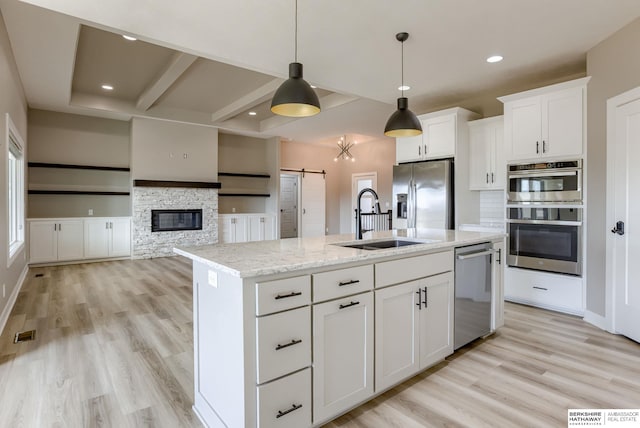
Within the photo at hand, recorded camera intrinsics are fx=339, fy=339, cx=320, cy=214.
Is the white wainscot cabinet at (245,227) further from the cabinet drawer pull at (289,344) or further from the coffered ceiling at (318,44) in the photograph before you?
the cabinet drawer pull at (289,344)

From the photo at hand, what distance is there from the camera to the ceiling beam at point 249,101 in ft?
17.8

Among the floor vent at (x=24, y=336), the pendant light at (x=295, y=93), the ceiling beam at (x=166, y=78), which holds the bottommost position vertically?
the floor vent at (x=24, y=336)

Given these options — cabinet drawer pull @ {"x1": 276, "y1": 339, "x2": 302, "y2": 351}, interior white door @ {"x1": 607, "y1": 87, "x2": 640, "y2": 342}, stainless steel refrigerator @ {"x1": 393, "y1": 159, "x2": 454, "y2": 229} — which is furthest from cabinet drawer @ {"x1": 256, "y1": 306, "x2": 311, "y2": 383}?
stainless steel refrigerator @ {"x1": 393, "y1": 159, "x2": 454, "y2": 229}

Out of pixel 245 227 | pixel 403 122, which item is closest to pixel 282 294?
pixel 403 122

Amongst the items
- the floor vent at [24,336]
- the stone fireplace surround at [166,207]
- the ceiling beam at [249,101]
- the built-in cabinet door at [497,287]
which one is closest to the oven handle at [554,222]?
the built-in cabinet door at [497,287]

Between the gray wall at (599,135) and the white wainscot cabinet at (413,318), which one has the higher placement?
the gray wall at (599,135)

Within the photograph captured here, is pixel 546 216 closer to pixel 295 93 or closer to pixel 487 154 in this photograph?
pixel 487 154

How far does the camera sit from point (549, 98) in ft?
12.4

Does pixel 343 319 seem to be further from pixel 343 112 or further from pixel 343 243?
pixel 343 112

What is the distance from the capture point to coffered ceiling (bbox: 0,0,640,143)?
2.74 meters

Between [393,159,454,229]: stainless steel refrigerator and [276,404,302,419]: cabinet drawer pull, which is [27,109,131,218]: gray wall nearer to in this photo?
[393,159,454,229]: stainless steel refrigerator

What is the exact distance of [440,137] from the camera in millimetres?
4934

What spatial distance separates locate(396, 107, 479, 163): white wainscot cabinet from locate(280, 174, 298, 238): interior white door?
4884 millimetres

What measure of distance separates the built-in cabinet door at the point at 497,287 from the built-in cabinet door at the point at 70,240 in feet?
23.0
